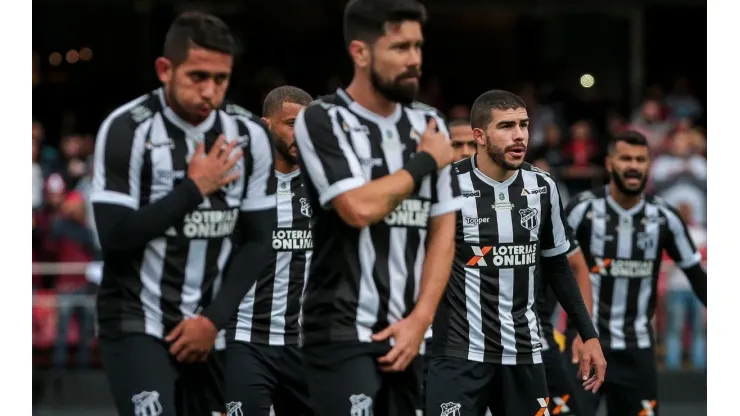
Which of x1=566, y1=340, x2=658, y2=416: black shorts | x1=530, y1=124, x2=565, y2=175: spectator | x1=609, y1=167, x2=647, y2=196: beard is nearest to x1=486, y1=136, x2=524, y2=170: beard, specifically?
x1=609, y1=167, x2=647, y2=196: beard

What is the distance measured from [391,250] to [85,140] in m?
12.4

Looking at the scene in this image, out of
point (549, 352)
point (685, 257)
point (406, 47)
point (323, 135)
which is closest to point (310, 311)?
point (323, 135)

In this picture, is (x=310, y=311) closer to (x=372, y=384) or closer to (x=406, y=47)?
(x=372, y=384)

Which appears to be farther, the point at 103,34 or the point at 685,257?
the point at 103,34

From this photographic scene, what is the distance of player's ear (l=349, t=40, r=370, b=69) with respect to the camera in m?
6.00

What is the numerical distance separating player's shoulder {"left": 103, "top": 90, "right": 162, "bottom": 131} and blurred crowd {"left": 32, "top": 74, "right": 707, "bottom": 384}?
8.16 meters

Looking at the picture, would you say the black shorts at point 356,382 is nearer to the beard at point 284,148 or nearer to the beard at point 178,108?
the beard at point 178,108

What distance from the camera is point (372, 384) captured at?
6.07m

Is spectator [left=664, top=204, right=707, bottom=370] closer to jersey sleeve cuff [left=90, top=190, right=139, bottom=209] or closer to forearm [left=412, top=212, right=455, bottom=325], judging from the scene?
forearm [left=412, top=212, right=455, bottom=325]

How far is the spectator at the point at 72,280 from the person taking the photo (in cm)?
1505

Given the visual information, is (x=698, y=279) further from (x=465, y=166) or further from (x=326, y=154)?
(x=326, y=154)

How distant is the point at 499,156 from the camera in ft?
25.8

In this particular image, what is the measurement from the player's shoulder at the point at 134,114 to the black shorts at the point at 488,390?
7.68ft
